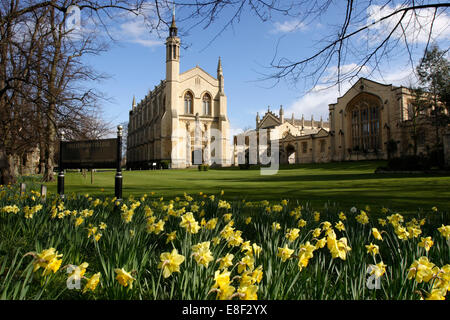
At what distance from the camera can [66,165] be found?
8.12m

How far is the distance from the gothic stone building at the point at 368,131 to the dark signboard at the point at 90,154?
36682 mm

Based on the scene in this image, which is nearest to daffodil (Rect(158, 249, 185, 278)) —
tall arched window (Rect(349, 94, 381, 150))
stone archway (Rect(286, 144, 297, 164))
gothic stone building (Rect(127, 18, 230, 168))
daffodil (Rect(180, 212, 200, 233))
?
daffodil (Rect(180, 212, 200, 233))

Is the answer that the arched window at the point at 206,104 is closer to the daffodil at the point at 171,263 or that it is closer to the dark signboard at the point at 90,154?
the dark signboard at the point at 90,154

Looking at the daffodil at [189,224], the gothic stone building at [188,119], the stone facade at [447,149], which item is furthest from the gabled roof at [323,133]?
the daffodil at [189,224]

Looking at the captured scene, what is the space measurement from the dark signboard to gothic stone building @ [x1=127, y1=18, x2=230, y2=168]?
4101 centimetres

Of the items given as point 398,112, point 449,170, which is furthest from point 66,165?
point 398,112

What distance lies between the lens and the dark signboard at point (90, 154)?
716cm

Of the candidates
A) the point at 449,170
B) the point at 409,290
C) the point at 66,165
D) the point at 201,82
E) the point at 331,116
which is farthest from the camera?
the point at 201,82

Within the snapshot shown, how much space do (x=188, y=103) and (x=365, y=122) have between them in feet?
103

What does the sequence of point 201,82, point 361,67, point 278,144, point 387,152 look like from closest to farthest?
point 361,67 < point 387,152 < point 201,82 < point 278,144

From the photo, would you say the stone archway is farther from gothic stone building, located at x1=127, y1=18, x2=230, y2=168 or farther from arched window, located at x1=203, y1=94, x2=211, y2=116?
arched window, located at x1=203, y1=94, x2=211, y2=116

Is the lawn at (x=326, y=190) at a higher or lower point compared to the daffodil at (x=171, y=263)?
lower

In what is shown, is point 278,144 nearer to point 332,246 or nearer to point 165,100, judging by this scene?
point 165,100
